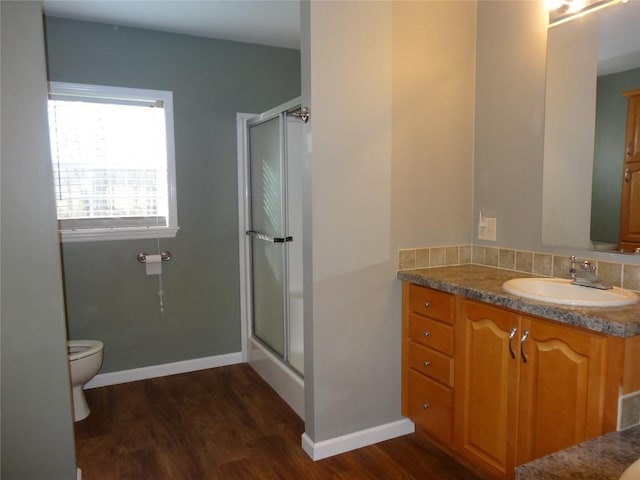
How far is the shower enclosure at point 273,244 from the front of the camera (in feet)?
9.72

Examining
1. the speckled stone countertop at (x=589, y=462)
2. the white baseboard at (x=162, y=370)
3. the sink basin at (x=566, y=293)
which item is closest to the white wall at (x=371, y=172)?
the sink basin at (x=566, y=293)

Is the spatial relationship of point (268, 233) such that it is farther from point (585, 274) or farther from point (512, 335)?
point (585, 274)

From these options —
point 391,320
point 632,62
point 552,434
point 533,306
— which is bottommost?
point 552,434

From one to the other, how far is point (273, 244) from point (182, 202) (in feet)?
2.55

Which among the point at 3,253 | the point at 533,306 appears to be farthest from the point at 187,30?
the point at 533,306

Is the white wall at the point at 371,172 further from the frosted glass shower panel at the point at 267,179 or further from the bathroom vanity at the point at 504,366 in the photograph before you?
the frosted glass shower panel at the point at 267,179

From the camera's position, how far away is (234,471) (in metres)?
2.21

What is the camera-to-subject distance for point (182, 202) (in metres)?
3.34

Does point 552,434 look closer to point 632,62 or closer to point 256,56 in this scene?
point 632,62

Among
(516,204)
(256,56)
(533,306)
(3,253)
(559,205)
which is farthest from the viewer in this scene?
(256,56)

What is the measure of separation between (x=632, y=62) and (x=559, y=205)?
65 centimetres

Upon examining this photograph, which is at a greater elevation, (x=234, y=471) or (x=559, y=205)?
(x=559, y=205)

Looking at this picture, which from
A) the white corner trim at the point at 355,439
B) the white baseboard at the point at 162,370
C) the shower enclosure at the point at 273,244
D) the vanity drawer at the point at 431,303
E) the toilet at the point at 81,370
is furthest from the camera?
the white baseboard at the point at 162,370

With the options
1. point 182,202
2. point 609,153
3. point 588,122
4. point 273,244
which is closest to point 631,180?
point 609,153
